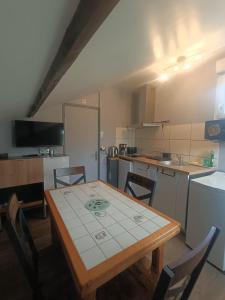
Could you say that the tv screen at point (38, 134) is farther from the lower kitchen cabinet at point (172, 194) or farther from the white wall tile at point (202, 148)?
the white wall tile at point (202, 148)

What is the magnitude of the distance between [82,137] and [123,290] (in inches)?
102

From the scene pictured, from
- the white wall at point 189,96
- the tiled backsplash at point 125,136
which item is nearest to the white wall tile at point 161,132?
the white wall at point 189,96

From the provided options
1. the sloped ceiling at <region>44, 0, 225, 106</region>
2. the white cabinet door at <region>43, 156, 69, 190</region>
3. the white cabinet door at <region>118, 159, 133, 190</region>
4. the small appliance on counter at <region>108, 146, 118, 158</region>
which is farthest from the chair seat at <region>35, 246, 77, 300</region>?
the small appliance on counter at <region>108, 146, 118, 158</region>

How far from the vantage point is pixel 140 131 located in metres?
3.57

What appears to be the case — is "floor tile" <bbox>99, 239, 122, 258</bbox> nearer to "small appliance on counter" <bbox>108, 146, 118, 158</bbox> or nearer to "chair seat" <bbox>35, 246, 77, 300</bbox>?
"chair seat" <bbox>35, 246, 77, 300</bbox>

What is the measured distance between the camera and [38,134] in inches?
102

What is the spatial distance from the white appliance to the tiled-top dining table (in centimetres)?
78

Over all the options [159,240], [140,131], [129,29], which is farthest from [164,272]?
[140,131]

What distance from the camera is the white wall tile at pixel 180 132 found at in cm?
250

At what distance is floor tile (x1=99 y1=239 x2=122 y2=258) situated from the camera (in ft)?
2.50

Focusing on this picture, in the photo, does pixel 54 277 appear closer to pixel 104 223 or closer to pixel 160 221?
pixel 104 223

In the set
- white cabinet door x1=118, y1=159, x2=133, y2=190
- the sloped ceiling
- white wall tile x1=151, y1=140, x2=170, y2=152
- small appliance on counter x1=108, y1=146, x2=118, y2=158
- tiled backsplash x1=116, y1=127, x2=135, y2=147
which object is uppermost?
the sloped ceiling

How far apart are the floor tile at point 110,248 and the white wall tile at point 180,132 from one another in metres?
2.16

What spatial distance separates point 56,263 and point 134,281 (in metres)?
0.53
